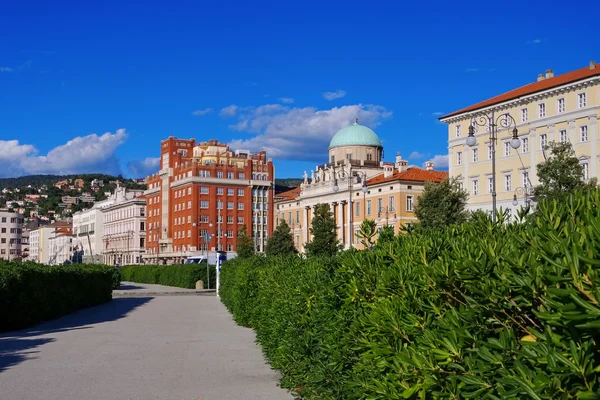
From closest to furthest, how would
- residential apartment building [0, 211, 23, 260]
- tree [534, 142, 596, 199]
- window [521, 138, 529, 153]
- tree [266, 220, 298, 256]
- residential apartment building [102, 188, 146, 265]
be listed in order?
tree [534, 142, 596, 199] → window [521, 138, 529, 153] → tree [266, 220, 298, 256] → residential apartment building [102, 188, 146, 265] → residential apartment building [0, 211, 23, 260]

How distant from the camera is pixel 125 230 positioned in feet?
484

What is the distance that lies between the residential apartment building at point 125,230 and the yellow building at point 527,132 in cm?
8397

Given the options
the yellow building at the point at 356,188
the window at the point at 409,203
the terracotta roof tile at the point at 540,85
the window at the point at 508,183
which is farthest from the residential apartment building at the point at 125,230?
the window at the point at 508,183

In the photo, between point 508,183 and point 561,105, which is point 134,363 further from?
point 508,183

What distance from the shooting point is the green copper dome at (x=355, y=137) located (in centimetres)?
9931

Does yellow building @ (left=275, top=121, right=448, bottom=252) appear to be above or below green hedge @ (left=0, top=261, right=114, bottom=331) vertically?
above

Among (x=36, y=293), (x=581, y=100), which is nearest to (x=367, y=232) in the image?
(x=36, y=293)

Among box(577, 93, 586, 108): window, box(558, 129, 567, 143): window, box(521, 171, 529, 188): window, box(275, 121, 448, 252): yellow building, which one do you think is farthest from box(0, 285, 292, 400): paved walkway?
box(275, 121, 448, 252): yellow building

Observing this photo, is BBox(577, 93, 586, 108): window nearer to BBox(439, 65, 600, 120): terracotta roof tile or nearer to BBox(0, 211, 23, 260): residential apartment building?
BBox(439, 65, 600, 120): terracotta roof tile

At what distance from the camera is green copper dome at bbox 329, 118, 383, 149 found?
99312 mm

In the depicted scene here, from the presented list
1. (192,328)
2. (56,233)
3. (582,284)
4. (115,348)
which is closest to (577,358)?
(582,284)

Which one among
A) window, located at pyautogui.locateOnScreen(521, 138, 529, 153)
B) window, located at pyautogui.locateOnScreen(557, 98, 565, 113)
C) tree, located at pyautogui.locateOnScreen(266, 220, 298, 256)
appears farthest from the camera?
tree, located at pyautogui.locateOnScreen(266, 220, 298, 256)

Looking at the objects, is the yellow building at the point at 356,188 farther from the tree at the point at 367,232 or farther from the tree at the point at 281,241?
the tree at the point at 367,232

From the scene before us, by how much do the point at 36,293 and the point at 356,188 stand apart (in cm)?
6360
